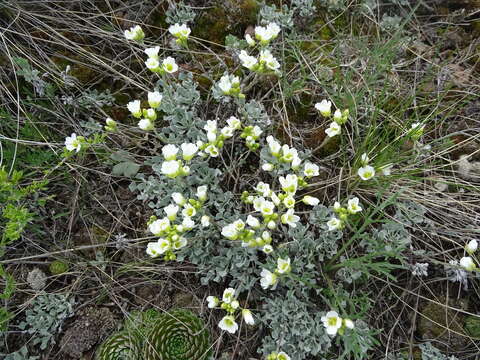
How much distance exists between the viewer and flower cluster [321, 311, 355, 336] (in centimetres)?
211

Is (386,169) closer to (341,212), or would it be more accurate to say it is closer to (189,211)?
(341,212)

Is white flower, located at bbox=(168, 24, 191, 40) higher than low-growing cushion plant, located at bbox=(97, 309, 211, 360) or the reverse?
higher

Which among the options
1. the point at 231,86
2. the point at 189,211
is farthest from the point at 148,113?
the point at 189,211

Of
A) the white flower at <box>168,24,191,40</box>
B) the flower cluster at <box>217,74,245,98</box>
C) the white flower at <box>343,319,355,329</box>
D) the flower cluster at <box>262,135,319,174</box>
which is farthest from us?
the white flower at <box>168,24,191,40</box>

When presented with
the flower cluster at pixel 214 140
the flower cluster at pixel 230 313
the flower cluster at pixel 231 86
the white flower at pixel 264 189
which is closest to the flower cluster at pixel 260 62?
the flower cluster at pixel 231 86

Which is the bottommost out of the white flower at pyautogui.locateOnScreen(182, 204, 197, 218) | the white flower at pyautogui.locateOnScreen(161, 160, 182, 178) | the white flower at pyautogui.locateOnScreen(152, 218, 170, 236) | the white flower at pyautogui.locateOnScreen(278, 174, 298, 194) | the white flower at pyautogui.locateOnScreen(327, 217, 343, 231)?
the white flower at pyautogui.locateOnScreen(182, 204, 197, 218)

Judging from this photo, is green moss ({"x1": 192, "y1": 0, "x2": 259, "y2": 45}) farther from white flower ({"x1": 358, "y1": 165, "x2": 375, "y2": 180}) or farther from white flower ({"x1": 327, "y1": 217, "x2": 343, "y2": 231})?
white flower ({"x1": 327, "y1": 217, "x2": 343, "y2": 231})

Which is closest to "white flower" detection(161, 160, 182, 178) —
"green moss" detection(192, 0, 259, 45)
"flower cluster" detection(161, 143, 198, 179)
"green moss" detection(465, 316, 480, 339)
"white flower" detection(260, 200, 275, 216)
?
"flower cluster" detection(161, 143, 198, 179)

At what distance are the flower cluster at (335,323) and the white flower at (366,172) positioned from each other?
82cm

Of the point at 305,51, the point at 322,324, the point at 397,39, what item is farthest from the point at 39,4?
the point at 322,324

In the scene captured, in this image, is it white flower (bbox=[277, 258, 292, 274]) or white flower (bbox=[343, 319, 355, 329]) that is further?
white flower (bbox=[277, 258, 292, 274])

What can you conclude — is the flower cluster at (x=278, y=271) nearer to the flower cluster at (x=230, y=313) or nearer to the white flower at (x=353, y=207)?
the flower cluster at (x=230, y=313)

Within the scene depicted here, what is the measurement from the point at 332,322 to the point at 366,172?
2.93 ft

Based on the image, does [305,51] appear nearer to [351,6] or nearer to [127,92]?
[351,6]
